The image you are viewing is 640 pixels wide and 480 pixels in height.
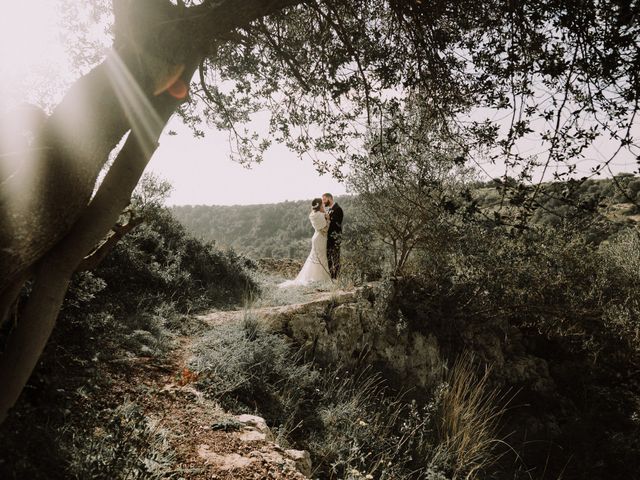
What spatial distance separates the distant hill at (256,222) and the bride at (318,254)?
23385 millimetres

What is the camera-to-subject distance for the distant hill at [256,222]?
4028 cm

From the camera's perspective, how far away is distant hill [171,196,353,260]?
40.3 metres

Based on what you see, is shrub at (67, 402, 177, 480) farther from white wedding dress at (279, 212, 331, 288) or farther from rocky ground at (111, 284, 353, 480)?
white wedding dress at (279, 212, 331, 288)

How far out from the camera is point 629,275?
37.7 feet

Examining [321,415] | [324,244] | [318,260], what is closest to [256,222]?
[324,244]

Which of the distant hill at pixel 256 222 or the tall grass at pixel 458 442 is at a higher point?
the distant hill at pixel 256 222

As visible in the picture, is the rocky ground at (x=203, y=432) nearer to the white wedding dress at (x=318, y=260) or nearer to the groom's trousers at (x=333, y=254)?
the groom's trousers at (x=333, y=254)

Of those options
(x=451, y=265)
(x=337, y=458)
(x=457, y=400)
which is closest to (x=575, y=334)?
(x=451, y=265)

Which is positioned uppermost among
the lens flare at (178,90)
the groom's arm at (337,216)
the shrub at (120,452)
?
the lens flare at (178,90)

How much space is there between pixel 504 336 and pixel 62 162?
11.6 metres

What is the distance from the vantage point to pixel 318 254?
11.5 m

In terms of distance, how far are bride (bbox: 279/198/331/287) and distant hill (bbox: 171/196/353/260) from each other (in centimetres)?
2339

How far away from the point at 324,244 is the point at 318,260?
65cm

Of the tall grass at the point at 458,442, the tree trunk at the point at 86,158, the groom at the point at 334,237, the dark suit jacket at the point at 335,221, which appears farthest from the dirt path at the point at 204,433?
the dark suit jacket at the point at 335,221
